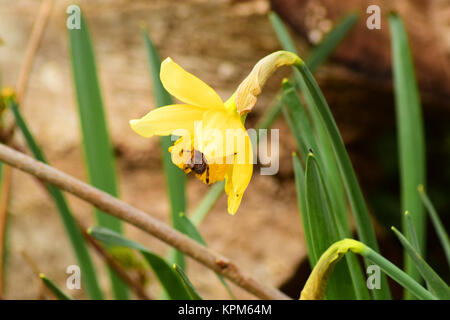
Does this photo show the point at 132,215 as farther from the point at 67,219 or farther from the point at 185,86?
the point at 67,219

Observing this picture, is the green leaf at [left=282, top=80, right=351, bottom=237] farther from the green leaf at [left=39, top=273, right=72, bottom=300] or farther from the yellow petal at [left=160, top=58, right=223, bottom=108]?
the green leaf at [left=39, top=273, right=72, bottom=300]

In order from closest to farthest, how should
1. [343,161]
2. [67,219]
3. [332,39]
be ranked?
[343,161], [67,219], [332,39]

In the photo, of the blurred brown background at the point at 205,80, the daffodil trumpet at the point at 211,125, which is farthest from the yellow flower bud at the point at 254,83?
the blurred brown background at the point at 205,80

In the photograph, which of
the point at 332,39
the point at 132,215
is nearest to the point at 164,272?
the point at 132,215

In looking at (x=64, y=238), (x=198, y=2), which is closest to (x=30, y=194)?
(x=64, y=238)

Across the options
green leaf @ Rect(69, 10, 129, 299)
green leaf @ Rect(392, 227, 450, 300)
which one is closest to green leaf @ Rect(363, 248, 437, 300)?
green leaf @ Rect(392, 227, 450, 300)

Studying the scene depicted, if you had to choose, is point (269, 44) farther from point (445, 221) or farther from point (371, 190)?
point (445, 221)

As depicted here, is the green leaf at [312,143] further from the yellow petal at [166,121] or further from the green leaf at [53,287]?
the green leaf at [53,287]
